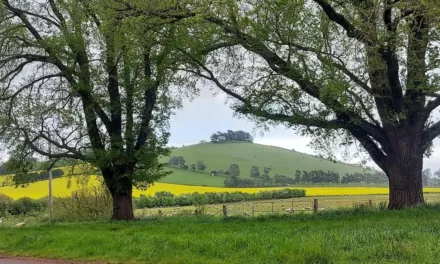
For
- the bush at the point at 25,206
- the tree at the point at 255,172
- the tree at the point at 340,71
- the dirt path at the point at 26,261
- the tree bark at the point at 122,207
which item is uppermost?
the tree at the point at 340,71

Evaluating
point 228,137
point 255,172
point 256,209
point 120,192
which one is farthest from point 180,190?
point 228,137

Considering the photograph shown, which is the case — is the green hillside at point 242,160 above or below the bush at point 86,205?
above

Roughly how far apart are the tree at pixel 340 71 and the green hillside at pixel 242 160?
38.1m

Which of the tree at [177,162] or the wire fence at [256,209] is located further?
the tree at [177,162]

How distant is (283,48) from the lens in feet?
57.1

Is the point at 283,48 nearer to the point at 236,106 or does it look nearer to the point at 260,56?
the point at 260,56

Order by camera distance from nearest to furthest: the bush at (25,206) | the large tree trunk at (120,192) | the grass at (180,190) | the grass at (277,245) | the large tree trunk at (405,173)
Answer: the grass at (277,245), the large tree trunk at (405,173), the large tree trunk at (120,192), the bush at (25,206), the grass at (180,190)

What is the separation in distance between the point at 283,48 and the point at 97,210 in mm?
16695

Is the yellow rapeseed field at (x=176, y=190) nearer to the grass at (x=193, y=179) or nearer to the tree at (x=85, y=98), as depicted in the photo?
the grass at (x=193, y=179)

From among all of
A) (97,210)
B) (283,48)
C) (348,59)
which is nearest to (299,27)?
(283,48)

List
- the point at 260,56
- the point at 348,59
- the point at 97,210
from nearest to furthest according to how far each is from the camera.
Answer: the point at 348,59
the point at 260,56
the point at 97,210

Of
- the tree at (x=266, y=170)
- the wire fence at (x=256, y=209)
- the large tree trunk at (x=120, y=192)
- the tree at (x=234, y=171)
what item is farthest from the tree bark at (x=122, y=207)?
the tree at (x=266, y=170)

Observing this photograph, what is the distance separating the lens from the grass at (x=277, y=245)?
8930mm

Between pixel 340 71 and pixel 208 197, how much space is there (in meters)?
27.9
